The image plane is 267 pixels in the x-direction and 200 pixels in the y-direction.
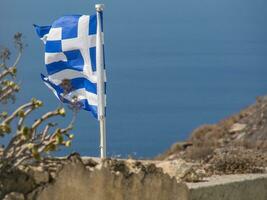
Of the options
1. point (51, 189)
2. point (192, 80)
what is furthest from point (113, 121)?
point (51, 189)

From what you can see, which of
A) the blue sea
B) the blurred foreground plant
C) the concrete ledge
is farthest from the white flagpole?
the blue sea

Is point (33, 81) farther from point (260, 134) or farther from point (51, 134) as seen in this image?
point (51, 134)

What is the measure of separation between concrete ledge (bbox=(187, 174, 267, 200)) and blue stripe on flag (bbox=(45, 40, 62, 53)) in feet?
7.89

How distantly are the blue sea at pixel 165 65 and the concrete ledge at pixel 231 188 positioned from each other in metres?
14.8

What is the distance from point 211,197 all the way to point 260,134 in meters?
16.9

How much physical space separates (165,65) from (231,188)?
78.3m

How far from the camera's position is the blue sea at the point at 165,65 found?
4275 centimetres

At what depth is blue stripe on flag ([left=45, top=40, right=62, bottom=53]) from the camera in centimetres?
1116

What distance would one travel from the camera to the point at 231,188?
30.6 ft

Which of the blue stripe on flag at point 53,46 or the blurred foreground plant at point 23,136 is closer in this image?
the blurred foreground plant at point 23,136

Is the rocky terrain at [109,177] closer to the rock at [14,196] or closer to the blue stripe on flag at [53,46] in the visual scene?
the rock at [14,196]

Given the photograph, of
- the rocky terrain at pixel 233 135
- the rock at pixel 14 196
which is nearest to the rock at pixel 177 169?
the rock at pixel 14 196

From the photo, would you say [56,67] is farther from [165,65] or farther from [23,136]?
[165,65]

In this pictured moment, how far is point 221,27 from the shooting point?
118188 millimetres
